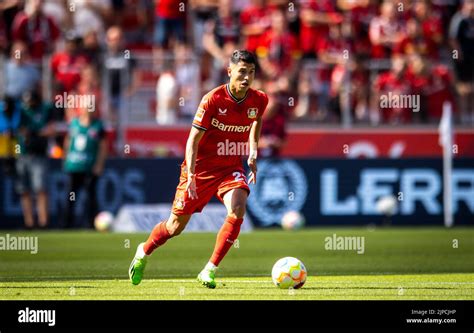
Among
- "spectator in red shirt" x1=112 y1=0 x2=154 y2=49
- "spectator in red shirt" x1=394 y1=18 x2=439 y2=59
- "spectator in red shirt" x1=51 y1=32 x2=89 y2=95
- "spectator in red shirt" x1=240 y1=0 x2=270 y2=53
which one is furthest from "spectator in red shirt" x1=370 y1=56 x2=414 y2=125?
"spectator in red shirt" x1=51 y1=32 x2=89 y2=95

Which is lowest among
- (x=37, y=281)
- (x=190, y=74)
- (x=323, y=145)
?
(x=37, y=281)

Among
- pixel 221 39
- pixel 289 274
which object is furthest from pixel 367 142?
pixel 289 274

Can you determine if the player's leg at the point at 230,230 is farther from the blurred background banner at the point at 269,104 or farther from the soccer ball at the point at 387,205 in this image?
the soccer ball at the point at 387,205

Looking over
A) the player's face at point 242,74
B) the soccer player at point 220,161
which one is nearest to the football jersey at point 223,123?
the soccer player at point 220,161

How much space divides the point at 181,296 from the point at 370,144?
1313 centimetres

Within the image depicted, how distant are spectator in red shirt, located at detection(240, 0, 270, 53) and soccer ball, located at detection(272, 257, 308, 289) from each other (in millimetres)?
12318

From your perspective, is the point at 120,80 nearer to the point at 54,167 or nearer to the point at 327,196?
the point at 54,167

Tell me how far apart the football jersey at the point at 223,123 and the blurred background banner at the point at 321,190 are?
987 centimetres

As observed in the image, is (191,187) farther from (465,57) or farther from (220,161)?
(465,57)

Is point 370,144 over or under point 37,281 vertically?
over

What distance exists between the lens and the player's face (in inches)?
483
